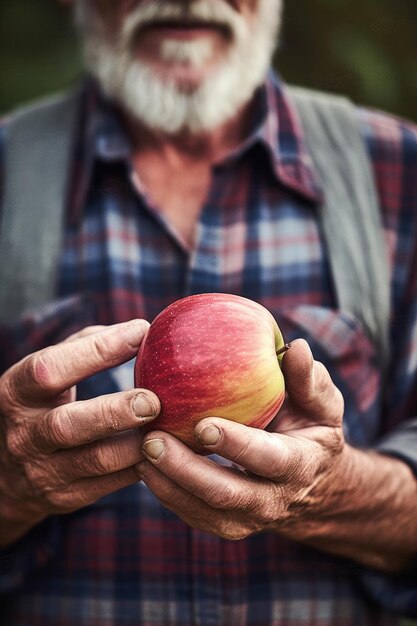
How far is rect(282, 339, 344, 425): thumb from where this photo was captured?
90 centimetres

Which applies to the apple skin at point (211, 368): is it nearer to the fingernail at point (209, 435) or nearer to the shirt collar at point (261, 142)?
the fingernail at point (209, 435)

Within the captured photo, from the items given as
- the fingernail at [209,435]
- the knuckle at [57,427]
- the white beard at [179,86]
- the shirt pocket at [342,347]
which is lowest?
the shirt pocket at [342,347]

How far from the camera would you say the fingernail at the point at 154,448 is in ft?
2.90

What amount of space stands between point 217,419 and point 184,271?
56 cm

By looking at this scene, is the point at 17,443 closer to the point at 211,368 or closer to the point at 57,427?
the point at 57,427

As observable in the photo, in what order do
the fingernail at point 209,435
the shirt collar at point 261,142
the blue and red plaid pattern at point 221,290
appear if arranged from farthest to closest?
the shirt collar at point 261,142, the blue and red plaid pattern at point 221,290, the fingernail at point 209,435

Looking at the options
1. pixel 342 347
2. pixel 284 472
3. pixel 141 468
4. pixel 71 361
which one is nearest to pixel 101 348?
pixel 71 361

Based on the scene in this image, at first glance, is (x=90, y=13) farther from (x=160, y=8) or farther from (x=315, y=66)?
(x=315, y=66)

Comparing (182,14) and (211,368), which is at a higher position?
(182,14)

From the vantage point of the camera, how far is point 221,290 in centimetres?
137

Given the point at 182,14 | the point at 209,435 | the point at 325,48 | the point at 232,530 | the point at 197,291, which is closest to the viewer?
the point at 209,435

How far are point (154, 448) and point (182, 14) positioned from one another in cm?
92

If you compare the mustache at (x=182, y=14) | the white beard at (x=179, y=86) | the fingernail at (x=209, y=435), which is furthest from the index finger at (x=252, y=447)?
the mustache at (x=182, y=14)

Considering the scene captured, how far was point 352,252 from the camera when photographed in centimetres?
Result: 137
